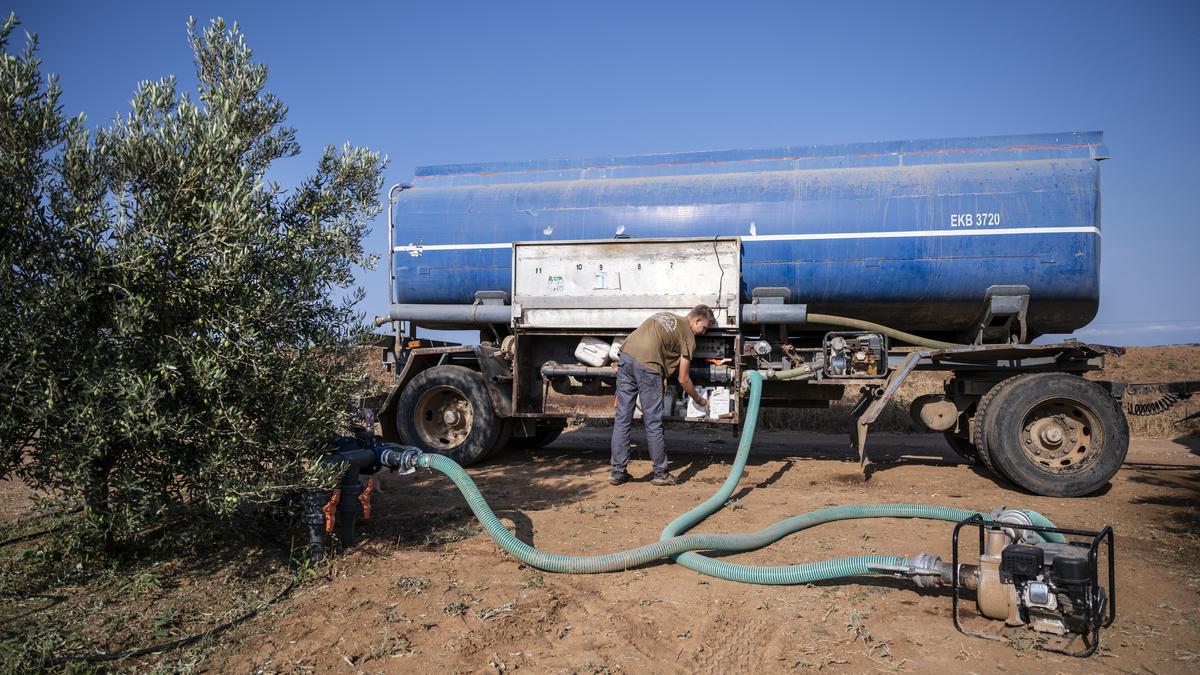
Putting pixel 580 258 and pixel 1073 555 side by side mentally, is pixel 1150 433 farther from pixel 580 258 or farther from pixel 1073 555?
pixel 1073 555

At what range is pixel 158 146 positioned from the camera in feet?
14.2

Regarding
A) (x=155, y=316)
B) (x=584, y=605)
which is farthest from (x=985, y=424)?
(x=155, y=316)

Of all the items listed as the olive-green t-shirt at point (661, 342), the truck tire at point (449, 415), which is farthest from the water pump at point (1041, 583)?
the truck tire at point (449, 415)

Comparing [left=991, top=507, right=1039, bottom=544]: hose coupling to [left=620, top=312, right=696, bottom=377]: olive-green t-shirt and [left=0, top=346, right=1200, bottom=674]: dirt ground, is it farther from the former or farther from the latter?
[left=620, top=312, right=696, bottom=377]: olive-green t-shirt

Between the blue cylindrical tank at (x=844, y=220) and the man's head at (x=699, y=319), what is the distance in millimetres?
791

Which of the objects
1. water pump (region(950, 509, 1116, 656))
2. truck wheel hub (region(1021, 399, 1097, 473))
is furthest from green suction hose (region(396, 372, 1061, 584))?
truck wheel hub (region(1021, 399, 1097, 473))

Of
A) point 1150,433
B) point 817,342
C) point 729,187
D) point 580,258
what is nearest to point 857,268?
point 817,342

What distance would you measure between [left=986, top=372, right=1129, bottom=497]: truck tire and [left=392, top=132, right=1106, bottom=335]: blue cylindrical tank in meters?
1.15

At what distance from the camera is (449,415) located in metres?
9.23

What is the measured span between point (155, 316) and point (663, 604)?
3261 millimetres

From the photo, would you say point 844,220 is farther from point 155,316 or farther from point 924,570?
point 155,316

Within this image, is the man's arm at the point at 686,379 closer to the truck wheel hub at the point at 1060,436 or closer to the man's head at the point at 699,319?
the man's head at the point at 699,319

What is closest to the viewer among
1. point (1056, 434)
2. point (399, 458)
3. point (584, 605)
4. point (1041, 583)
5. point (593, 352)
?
point (1041, 583)

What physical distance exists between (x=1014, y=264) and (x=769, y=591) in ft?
16.7
